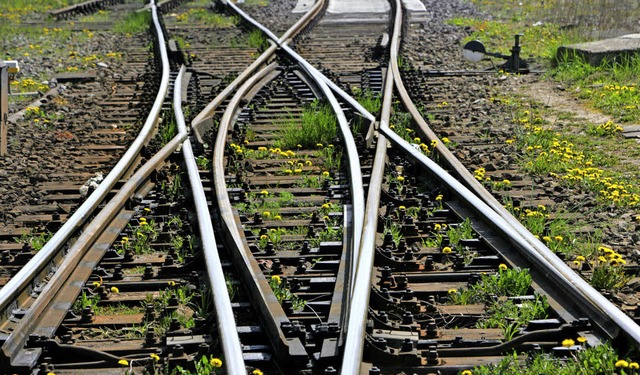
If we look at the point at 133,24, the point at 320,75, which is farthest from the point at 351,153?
the point at 133,24

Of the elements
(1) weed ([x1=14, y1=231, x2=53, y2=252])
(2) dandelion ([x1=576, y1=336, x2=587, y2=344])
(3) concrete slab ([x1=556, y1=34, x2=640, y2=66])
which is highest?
(3) concrete slab ([x1=556, y1=34, x2=640, y2=66])

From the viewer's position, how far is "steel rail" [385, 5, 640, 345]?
450 cm

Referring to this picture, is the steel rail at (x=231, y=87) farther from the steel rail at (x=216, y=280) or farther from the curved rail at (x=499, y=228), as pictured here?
the curved rail at (x=499, y=228)

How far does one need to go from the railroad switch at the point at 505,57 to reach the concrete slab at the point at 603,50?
0.58 metres

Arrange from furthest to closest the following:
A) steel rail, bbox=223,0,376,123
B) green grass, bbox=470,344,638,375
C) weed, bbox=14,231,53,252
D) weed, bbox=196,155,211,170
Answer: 1. steel rail, bbox=223,0,376,123
2. weed, bbox=196,155,211,170
3. weed, bbox=14,231,53,252
4. green grass, bbox=470,344,638,375

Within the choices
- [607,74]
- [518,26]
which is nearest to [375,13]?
[518,26]

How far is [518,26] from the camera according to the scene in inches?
694

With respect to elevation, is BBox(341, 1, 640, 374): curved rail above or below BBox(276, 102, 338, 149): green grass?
below

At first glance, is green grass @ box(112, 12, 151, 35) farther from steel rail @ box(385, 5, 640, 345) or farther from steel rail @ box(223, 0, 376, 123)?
steel rail @ box(385, 5, 640, 345)

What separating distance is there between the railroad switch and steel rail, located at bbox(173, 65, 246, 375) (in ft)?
17.8

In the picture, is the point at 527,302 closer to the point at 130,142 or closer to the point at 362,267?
the point at 362,267

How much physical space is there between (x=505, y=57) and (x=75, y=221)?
25.8 feet

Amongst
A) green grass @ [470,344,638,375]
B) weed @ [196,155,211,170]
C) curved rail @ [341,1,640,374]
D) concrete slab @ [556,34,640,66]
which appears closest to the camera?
green grass @ [470,344,638,375]

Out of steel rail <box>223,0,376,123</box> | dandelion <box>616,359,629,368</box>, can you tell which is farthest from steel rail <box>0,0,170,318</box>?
dandelion <box>616,359,629,368</box>
